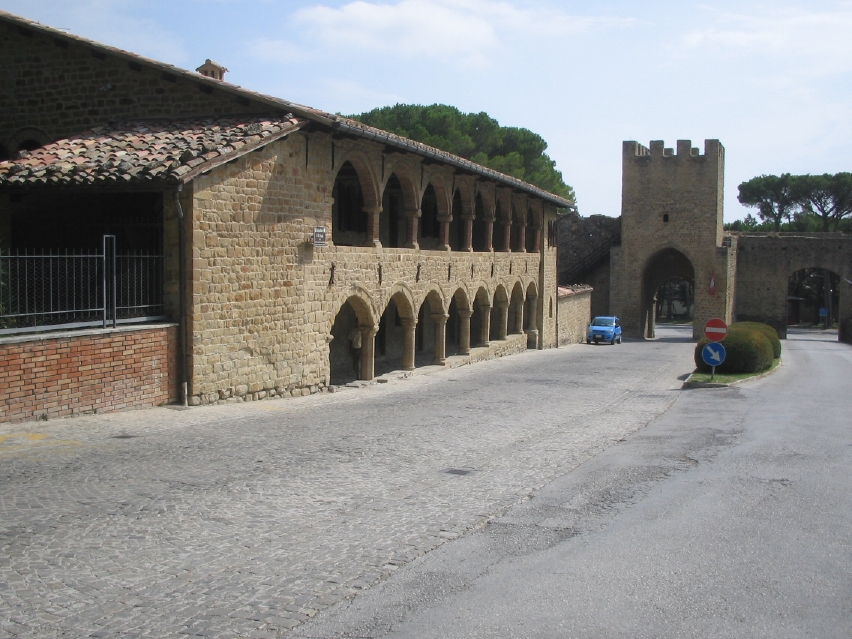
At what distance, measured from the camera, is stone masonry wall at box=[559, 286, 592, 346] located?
36.9 metres

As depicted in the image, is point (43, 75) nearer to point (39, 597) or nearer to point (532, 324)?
point (39, 597)

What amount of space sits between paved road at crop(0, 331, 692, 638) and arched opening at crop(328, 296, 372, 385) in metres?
3.64

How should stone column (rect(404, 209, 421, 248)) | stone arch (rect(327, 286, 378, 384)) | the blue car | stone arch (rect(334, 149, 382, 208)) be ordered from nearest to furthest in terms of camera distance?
1. stone arch (rect(334, 149, 382, 208))
2. stone arch (rect(327, 286, 378, 384))
3. stone column (rect(404, 209, 421, 248))
4. the blue car

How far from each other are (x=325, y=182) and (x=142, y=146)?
3575mm

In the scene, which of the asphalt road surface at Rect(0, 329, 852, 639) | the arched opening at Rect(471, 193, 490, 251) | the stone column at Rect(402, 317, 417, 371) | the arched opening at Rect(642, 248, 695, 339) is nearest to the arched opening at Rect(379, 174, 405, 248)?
the stone column at Rect(402, 317, 417, 371)

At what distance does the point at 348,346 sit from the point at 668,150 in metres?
29.3

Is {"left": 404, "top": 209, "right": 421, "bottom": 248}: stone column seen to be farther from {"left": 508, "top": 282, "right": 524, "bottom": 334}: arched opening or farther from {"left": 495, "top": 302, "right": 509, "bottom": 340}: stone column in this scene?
{"left": 508, "top": 282, "right": 524, "bottom": 334}: arched opening

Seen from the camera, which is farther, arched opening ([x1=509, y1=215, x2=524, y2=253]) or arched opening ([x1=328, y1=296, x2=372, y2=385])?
arched opening ([x1=509, y1=215, x2=524, y2=253])

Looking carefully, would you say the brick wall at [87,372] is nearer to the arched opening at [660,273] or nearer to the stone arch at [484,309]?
the stone arch at [484,309]

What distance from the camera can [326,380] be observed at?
17.1 meters

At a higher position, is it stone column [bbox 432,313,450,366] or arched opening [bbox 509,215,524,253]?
arched opening [bbox 509,215,524,253]

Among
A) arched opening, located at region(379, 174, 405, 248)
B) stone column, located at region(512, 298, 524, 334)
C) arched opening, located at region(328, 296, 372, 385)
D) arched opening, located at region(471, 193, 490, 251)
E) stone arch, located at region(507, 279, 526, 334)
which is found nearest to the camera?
arched opening, located at region(328, 296, 372, 385)

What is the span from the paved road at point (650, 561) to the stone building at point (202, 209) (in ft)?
21.2

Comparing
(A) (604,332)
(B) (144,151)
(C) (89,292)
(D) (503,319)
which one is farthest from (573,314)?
(C) (89,292)
